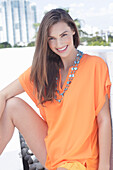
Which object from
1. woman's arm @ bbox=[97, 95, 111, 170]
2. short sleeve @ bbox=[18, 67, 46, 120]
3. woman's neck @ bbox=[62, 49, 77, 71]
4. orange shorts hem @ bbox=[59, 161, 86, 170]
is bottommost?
orange shorts hem @ bbox=[59, 161, 86, 170]

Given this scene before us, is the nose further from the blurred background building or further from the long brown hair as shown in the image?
the blurred background building

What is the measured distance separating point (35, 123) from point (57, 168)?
0.94 feet

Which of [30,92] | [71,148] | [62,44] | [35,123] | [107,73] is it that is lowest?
[71,148]

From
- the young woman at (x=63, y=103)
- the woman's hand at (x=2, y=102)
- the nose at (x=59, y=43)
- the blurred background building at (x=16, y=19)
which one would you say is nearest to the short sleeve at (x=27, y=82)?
the young woman at (x=63, y=103)

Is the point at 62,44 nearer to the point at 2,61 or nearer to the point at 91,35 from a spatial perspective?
the point at 2,61

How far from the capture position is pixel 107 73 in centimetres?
149

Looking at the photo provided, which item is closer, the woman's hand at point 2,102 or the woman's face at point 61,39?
the woman's face at point 61,39

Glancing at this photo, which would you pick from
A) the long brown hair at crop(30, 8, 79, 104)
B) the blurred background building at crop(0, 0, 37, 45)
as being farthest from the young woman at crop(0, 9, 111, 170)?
the blurred background building at crop(0, 0, 37, 45)

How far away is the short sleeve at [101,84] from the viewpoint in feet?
4.83

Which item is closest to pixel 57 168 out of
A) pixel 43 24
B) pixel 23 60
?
pixel 43 24

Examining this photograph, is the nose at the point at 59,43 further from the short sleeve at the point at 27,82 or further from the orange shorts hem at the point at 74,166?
the orange shorts hem at the point at 74,166

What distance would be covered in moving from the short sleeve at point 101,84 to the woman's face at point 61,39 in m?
0.19

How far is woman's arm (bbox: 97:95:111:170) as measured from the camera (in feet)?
4.88

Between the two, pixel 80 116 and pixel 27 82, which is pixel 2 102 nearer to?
pixel 27 82
